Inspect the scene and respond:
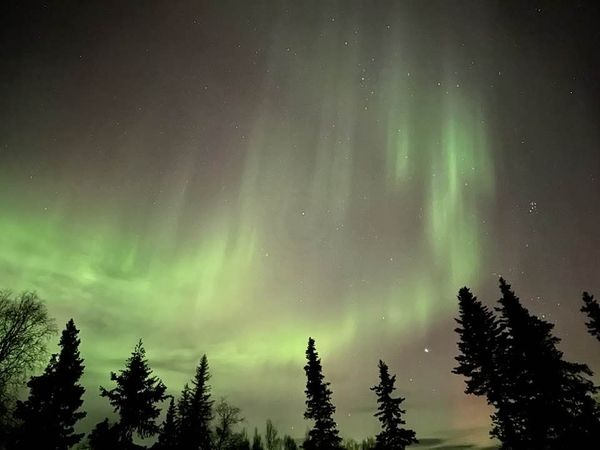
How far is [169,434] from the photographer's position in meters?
35.6

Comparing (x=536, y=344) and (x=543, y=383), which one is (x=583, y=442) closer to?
(x=543, y=383)

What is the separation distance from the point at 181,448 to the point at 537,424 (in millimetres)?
35390

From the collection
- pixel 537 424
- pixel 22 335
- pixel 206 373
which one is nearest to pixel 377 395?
pixel 537 424

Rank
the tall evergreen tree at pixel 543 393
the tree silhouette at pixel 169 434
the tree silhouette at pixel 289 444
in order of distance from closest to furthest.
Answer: the tall evergreen tree at pixel 543 393, the tree silhouette at pixel 169 434, the tree silhouette at pixel 289 444

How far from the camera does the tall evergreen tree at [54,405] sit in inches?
882

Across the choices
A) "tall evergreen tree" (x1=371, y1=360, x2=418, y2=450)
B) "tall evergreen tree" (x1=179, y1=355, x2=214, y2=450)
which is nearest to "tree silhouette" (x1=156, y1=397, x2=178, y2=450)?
"tall evergreen tree" (x1=179, y1=355, x2=214, y2=450)

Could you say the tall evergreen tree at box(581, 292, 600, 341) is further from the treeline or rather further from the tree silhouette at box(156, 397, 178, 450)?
the tree silhouette at box(156, 397, 178, 450)

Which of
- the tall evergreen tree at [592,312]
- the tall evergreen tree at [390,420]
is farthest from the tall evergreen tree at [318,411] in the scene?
the tall evergreen tree at [592,312]

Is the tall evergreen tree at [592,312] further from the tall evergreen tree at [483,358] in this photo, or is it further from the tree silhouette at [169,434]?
the tree silhouette at [169,434]

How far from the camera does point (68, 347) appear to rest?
25.9m

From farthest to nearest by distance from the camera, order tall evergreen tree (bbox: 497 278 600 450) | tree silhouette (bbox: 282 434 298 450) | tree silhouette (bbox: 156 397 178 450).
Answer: tree silhouette (bbox: 282 434 298 450) → tree silhouette (bbox: 156 397 178 450) → tall evergreen tree (bbox: 497 278 600 450)

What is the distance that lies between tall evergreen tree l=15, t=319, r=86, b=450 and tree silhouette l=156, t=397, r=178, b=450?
21.2 feet

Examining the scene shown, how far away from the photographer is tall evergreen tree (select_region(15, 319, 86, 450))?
22406 mm

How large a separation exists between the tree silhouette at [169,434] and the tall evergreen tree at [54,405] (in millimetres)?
6465
